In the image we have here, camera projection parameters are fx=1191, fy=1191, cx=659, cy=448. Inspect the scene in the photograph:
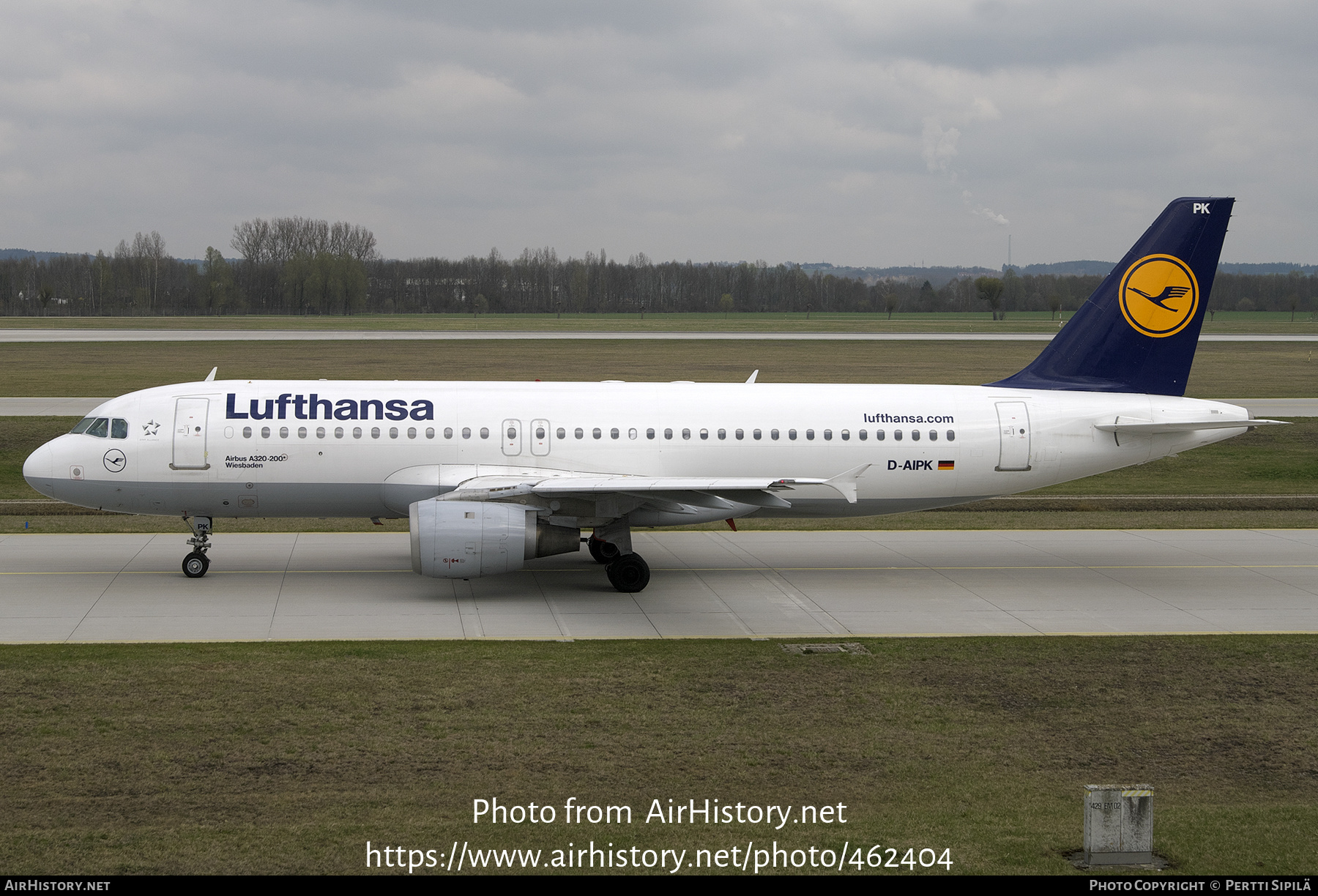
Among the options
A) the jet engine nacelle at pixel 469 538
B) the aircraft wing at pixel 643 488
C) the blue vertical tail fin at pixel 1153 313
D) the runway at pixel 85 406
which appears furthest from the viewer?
the runway at pixel 85 406

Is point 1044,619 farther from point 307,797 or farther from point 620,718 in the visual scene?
point 307,797

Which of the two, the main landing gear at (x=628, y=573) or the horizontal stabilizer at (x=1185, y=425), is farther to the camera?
the horizontal stabilizer at (x=1185, y=425)

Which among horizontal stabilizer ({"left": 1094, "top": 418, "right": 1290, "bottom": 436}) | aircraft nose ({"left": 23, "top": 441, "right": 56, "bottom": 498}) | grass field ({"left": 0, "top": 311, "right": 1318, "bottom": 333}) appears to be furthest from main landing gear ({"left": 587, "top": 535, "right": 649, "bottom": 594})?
grass field ({"left": 0, "top": 311, "right": 1318, "bottom": 333})

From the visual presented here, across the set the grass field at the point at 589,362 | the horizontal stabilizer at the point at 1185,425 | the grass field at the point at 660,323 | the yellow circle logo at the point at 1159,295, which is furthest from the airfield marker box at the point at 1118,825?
the grass field at the point at 660,323

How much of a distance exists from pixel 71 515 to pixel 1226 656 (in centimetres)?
2687

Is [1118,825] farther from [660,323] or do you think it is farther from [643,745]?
[660,323]

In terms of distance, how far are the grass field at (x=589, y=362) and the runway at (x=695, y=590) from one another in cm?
3249

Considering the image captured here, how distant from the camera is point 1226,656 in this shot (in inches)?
743

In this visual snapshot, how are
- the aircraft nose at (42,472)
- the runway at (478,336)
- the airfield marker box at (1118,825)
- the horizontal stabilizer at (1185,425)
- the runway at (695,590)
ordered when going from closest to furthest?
the airfield marker box at (1118,825) < the runway at (695,590) < the aircraft nose at (42,472) < the horizontal stabilizer at (1185,425) < the runway at (478,336)

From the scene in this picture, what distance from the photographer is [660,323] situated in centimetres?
13550

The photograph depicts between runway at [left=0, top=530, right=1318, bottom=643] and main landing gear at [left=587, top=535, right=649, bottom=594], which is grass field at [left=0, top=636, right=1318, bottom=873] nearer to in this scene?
runway at [left=0, top=530, right=1318, bottom=643]

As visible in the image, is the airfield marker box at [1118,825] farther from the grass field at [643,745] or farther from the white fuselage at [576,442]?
the white fuselage at [576,442]

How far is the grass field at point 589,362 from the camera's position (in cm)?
6278

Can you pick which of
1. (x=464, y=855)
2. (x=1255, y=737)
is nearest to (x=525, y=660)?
(x=464, y=855)
